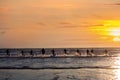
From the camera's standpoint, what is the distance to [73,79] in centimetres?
5197

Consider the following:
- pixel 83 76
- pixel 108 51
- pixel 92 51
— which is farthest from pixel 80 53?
pixel 83 76

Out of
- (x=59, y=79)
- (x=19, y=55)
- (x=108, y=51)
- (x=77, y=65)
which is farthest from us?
(x=108, y=51)

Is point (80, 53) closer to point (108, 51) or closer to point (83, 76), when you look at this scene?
point (108, 51)

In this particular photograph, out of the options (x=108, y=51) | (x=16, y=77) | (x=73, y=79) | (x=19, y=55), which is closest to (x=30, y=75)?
(x=16, y=77)

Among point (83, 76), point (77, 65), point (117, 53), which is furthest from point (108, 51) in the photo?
A: point (83, 76)

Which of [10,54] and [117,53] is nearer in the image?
[10,54]

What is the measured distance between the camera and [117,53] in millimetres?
113062

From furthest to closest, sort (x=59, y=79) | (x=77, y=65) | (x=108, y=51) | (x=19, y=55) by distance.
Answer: (x=108, y=51)
(x=19, y=55)
(x=77, y=65)
(x=59, y=79)

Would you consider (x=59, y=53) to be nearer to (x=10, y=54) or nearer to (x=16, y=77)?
(x=10, y=54)

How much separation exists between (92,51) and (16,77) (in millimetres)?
52129

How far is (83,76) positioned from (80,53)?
4808 cm

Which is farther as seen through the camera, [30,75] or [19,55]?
[19,55]

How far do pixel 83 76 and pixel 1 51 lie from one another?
5440 cm

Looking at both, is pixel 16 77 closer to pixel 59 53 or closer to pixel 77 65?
pixel 77 65
